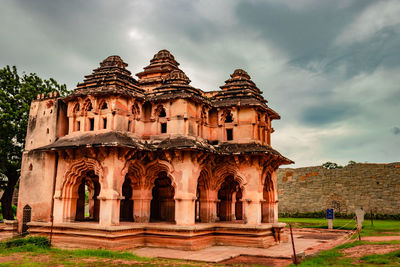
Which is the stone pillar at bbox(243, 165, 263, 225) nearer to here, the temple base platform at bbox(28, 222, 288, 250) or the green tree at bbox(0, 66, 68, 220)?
Result: the temple base platform at bbox(28, 222, 288, 250)

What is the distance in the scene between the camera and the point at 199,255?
13562mm

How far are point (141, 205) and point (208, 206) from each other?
128 inches

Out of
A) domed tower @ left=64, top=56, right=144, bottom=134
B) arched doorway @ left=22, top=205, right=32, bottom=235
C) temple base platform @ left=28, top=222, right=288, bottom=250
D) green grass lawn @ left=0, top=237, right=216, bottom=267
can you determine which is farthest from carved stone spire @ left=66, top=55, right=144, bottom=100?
green grass lawn @ left=0, top=237, right=216, bottom=267

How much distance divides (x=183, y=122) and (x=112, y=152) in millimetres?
3493

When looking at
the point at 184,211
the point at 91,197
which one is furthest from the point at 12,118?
the point at 184,211

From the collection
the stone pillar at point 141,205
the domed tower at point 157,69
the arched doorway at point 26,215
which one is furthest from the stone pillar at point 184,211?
the domed tower at point 157,69

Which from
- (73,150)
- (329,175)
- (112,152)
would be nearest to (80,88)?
(73,150)

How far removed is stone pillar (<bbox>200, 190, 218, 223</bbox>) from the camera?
17406mm

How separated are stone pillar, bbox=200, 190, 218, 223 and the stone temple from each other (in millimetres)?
49

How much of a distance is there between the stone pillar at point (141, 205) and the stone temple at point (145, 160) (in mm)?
46

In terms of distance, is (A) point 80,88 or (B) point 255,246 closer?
(B) point 255,246

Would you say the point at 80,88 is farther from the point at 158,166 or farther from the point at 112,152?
the point at 158,166

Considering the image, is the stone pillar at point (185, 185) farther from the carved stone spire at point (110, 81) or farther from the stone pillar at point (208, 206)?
the carved stone spire at point (110, 81)

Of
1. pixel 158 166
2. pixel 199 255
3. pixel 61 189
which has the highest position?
pixel 158 166
